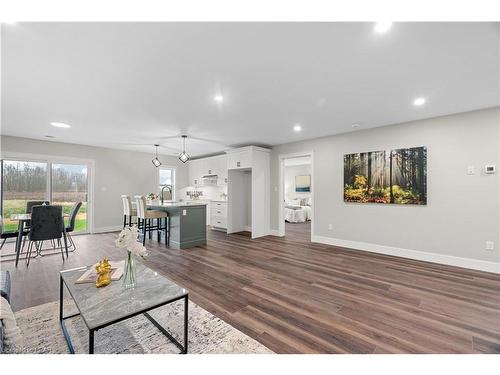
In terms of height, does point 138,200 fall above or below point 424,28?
below

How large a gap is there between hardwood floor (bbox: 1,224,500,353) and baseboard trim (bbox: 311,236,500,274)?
0.62ft

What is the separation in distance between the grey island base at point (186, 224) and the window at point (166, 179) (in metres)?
3.03

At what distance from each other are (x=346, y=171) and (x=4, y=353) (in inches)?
203

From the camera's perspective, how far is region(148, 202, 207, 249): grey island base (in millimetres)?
4820

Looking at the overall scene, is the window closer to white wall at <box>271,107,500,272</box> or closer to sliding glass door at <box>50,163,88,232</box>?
sliding glass door at <box>50,163,88,232</box>

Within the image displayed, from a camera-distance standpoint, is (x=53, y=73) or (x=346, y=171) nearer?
(x=53, y=73)

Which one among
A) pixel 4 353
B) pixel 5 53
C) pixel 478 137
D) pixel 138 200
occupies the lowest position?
pixel 4 353

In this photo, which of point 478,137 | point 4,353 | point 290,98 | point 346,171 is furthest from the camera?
point 346,171

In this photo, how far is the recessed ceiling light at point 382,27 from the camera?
170cm

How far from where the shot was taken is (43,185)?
5809 millimetres

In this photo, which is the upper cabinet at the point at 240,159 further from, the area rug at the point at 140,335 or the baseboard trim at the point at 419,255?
the area rug at the point at 140,335
